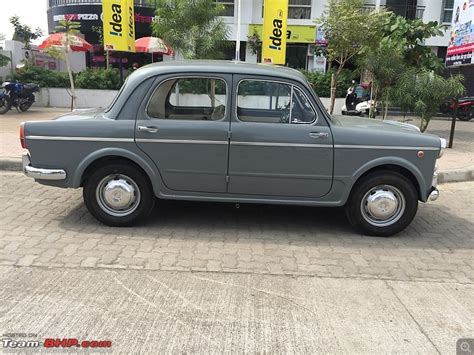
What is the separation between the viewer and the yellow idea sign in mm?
14453

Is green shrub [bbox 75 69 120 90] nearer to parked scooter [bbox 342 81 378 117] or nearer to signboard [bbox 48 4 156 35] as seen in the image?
signboard [bbox 48 4 156 35]

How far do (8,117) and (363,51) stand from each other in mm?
10907

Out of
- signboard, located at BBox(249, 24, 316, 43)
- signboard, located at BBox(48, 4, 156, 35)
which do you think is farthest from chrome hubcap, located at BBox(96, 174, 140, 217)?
signboard, located at BBox(48, 4, 156, 35)

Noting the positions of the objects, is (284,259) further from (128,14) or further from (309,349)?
(128,14)

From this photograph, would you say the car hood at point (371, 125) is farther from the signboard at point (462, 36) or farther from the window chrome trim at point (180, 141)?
the signboard at point (462, 36)

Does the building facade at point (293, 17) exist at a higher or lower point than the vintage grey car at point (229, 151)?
higher

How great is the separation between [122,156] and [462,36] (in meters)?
10.8

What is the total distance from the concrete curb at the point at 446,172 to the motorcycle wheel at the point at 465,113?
12.2 m

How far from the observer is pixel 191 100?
5301 millimetres

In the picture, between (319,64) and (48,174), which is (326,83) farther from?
(48,174)

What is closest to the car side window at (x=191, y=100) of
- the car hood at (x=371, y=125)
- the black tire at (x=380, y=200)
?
the car hood at (x=371, y=125)

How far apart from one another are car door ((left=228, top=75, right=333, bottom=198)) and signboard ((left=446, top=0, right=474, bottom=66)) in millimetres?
8786

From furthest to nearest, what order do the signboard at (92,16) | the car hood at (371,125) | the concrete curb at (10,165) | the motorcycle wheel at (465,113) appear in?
the signboard at (92,16), the motorcycle wheel at (465,113), the concrete curb at (10,165), the car hood at (371,125)

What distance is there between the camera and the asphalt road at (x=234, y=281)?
3.25 metres
